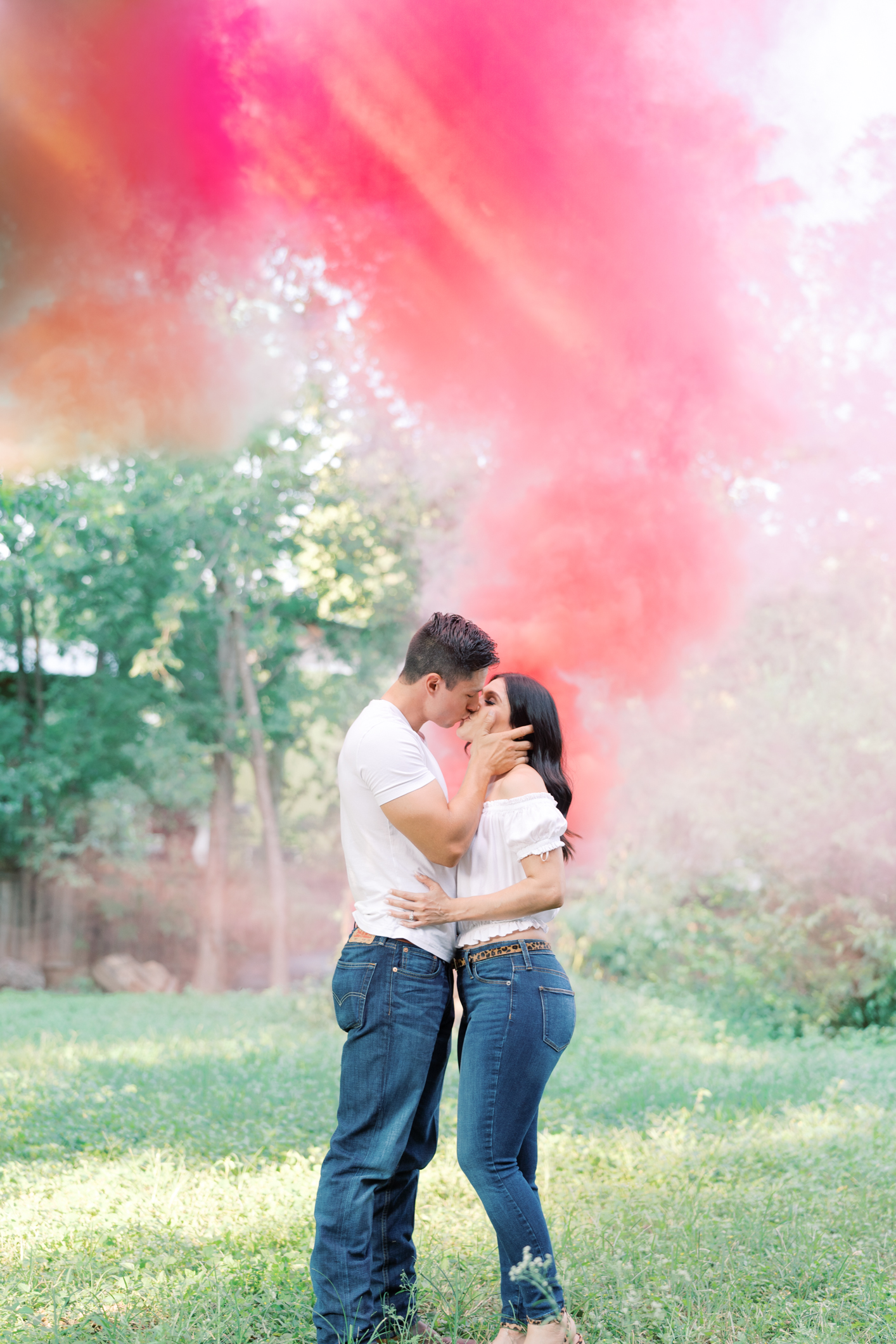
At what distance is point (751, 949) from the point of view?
927cm

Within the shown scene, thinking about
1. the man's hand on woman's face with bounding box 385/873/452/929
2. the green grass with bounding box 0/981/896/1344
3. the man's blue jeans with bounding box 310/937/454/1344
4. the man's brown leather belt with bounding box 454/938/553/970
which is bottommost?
the green grass with bounding box 0/981/896/1344

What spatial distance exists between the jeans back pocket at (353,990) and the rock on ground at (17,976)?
12230 mm

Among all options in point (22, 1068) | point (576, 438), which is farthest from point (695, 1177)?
point (576, 438)

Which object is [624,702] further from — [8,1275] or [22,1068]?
[8,1275]

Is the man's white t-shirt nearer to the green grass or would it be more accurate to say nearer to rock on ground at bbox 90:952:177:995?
the green grass

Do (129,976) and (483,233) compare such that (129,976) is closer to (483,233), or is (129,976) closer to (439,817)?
(483,233)

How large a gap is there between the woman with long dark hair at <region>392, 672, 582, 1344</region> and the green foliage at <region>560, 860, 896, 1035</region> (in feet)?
21.7

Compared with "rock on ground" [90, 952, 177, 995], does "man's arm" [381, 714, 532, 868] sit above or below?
above

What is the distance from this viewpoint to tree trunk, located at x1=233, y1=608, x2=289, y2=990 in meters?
14.3

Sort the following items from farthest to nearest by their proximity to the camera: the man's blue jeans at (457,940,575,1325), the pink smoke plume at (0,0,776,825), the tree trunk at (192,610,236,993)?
the tree trunk at (192,610,236,993) → the pink smoke plume at (0,0,776,825) → the man's blue jeans at (457,940,575,1325)

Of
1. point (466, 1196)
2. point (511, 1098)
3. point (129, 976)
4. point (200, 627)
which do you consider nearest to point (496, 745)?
point (511, 1098)

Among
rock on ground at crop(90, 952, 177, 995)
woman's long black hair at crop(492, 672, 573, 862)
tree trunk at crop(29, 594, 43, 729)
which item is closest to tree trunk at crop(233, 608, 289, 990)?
rock on ground at crop(90, 952, 177, 995)

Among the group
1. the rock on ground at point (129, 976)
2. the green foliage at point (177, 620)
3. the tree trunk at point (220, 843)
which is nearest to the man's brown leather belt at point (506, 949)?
the green foliage at point (177, 620)

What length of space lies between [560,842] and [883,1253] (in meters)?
2.10
